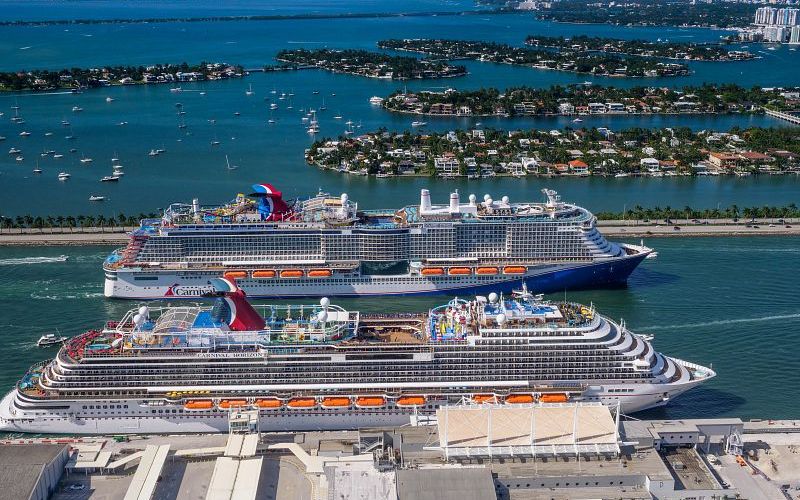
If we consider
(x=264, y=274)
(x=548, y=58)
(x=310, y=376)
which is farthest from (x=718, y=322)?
(x=548, y=58)

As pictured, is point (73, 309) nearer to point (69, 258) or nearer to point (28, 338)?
point (28, 338)

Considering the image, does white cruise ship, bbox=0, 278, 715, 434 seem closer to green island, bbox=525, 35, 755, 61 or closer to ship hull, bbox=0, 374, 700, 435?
ship hull, bbox=0, 374, 700, 435

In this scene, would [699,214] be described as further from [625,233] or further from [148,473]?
[148,473]

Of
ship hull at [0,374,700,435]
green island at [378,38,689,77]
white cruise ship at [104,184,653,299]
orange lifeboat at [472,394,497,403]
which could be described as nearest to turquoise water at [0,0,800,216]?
green island at [378,38,689,77]

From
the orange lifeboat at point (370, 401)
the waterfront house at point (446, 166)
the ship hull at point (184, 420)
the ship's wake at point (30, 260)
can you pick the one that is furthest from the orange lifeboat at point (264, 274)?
the waterfront house at point (446, 166)

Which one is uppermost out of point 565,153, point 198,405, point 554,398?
point 565,153

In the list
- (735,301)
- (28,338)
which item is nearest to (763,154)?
(735,301)

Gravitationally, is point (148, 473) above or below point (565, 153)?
below
